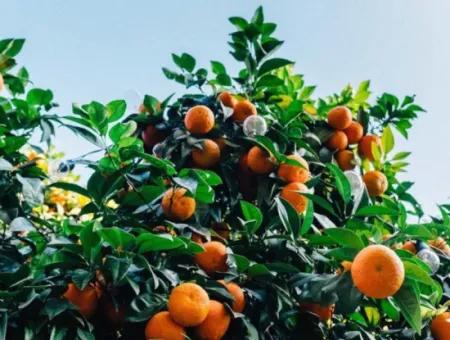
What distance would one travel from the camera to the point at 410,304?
56.3 inches

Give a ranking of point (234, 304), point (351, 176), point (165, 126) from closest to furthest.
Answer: point (234, 304)
point (351, 176)
point (165, 126)

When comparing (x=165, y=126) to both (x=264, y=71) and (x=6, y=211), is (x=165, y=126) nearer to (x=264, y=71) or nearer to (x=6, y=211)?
(x=264, y=71)

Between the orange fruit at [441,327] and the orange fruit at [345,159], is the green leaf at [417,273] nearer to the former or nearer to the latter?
the orange fruit at [441,327]

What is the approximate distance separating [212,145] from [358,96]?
46.1 inches

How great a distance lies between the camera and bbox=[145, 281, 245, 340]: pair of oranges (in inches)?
56.9

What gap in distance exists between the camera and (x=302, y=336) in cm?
168

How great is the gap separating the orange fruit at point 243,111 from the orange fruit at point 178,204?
24.0 inches

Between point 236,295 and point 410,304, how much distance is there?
18.2 inches

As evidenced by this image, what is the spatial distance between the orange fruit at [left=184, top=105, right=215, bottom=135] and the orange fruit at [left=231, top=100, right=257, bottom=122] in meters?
0.17

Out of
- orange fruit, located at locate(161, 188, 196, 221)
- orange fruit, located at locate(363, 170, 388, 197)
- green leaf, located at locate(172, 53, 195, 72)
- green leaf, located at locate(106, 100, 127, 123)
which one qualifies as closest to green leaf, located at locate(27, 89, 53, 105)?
green leaf, located at locate(106, 100, 127, 123)

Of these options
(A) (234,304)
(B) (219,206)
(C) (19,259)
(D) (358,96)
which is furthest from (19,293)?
(D) (358,96)

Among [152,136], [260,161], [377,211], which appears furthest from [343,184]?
[152,136]

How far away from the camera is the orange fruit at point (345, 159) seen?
7.78 ft

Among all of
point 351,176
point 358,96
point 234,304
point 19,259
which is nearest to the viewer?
point 234,304
